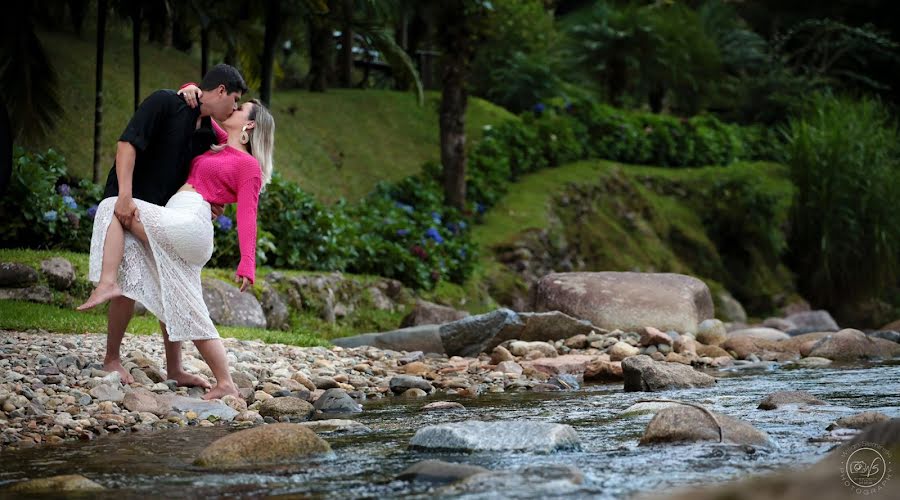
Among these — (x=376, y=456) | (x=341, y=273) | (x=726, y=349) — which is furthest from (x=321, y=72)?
(x=376, y=456)

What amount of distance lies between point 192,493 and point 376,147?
16.1 meters

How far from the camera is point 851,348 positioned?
10.9 m

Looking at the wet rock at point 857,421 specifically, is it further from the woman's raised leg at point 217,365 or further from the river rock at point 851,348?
the river rock at point 851,348

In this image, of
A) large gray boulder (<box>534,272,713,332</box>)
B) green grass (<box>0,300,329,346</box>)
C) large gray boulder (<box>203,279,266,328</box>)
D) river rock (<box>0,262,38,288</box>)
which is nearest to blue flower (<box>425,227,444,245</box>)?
large gray boulder (<box>534,272,713,332</box>)

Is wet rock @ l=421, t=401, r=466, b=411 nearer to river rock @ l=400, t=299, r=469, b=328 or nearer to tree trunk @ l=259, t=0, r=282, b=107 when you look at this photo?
river rock @ l=400, t=299, r=469, b=328

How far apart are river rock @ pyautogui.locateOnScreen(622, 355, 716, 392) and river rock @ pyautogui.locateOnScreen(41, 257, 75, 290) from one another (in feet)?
16.2

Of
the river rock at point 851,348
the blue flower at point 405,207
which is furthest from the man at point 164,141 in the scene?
the blue flower at point 405,207

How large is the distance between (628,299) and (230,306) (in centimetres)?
505

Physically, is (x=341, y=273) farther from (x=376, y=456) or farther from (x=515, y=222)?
(x=376, y=456)

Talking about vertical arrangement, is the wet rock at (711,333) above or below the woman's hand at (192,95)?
below

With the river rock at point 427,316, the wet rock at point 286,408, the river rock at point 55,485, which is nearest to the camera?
the river rock at point 55,485

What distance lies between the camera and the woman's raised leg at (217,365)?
6.24 meters

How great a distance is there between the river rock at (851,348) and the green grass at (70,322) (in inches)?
212

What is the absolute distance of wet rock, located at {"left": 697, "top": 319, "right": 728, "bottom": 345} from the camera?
12023 mm
